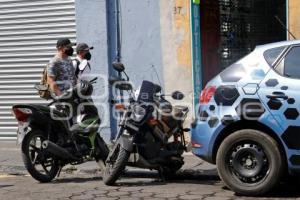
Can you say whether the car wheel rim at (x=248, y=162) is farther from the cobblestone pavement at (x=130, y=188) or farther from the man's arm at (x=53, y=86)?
the man's arm at (x=53, y=86)

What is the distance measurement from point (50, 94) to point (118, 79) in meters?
1.14

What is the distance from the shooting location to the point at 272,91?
6.96 meters

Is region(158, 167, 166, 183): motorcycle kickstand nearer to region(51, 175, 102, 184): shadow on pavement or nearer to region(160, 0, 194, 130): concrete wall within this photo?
region(51, 175, 102, 184): shadow on pavement

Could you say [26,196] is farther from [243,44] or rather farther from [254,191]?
[243,44]

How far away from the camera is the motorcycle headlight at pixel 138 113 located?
802cm

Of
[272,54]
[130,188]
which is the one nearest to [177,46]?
[130,188]

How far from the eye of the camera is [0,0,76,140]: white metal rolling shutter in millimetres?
12133

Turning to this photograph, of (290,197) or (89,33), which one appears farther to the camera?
(89,33)

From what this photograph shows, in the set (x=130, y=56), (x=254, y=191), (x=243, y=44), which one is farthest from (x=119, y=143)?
(x=243, y=44)

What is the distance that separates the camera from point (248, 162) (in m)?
7.08

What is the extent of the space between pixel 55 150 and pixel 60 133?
0.33m

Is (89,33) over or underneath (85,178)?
over

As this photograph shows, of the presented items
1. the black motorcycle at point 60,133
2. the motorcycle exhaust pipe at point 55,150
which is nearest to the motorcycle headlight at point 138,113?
the black motorcycle at point 60,133

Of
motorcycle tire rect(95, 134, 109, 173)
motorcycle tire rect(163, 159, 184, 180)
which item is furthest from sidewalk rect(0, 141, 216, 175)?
motorcycle tire rect(95, 134, 109, 173)
